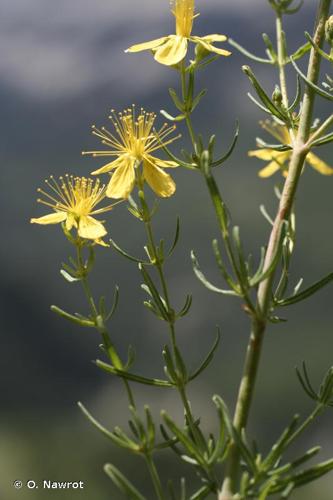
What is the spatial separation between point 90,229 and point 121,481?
0.23 metres

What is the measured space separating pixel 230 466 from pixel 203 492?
0.04 metres

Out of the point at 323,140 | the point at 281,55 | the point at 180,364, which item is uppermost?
the point at 281,55

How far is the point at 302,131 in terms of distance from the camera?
57cm

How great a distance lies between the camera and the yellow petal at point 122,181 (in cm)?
61

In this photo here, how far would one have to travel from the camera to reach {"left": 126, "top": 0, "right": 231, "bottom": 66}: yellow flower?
2.04ft

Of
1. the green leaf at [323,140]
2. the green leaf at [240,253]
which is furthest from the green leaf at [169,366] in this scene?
the green leaf at [323,140]

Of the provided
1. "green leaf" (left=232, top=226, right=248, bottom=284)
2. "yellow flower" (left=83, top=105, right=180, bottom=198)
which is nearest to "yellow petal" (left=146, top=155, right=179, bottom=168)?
"yellow flower" (left=83, top=105, right=180, bottom=198)

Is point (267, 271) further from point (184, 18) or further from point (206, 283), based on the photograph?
point (184, 18)

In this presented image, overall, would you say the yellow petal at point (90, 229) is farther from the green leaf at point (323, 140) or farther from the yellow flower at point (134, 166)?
the green leaf at point (323, 140)

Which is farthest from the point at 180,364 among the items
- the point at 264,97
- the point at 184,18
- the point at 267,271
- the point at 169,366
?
the point at 184,18

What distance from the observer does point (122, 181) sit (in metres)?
0.63

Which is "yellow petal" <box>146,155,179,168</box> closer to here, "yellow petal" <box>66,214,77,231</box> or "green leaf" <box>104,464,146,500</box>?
"yellow petal" <box>66,214,77,231</box>

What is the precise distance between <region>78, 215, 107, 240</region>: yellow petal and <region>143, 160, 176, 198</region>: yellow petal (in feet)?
0.20

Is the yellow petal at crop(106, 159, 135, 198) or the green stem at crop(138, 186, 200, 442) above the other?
the yellow petal at crop(106, 159, 135, 198)
